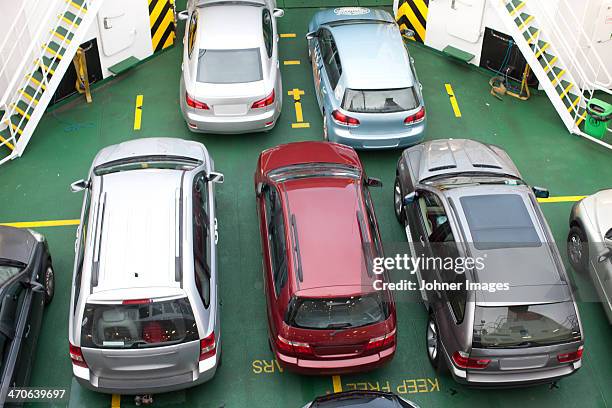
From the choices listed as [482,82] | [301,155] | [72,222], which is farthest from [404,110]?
[72,222]

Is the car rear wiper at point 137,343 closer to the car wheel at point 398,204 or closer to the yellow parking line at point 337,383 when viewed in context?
the yellow parking line at point 337,383

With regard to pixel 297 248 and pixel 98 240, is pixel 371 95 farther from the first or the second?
pixel 98 240

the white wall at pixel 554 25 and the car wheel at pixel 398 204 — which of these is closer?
the car wheel at pixel 398 204

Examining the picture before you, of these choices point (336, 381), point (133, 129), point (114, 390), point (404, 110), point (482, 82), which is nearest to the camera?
point (114, 390)

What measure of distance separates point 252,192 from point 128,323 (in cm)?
405

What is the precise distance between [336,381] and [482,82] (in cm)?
741

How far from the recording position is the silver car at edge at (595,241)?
1020 cm

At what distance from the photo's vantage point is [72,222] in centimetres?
1172

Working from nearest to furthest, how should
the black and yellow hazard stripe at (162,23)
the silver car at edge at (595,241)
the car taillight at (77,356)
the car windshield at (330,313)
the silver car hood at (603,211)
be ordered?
the car taillight at (77,356) < the car windshield at (330,313) < the silver car at edge at (595,241) < the silver car hood at (603,211) < the black and yellow hazard stripe at (162,23)

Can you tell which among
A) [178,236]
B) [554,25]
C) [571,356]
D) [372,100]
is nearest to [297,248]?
[178,236]

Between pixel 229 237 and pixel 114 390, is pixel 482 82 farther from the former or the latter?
pixel 114 390

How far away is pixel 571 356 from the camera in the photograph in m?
9.08

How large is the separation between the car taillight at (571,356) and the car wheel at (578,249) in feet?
6.52

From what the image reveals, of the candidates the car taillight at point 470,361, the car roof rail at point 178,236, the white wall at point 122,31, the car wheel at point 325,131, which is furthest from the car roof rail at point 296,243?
the white wall at point 122,31
